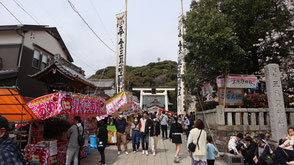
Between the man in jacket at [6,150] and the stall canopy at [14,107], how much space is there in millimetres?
3081

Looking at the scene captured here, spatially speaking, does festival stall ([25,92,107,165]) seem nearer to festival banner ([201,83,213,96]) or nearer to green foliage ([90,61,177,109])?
festival banner ([201,83,213,96])

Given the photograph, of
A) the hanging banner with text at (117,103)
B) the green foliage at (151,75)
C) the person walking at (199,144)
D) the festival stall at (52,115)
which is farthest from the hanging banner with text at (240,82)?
the green foliage at (151,75)

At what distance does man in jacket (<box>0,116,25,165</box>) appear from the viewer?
92.4 inches

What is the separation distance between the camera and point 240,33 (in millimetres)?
11141

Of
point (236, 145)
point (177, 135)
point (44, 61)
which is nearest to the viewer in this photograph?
point (236, 145)

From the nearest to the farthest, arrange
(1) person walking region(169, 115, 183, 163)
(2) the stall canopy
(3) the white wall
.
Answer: (2) the stall canopy < (1) person walking region(169, 115, 183, 163) < (3) the white wall

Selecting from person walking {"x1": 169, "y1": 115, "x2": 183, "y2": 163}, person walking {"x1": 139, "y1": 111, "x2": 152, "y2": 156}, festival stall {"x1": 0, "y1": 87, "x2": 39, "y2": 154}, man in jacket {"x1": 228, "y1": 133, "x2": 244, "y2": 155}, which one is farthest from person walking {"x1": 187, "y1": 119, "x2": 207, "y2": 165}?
festival stall {"x1": 0, "y1": 87, "x2": 39, "y2": 154}

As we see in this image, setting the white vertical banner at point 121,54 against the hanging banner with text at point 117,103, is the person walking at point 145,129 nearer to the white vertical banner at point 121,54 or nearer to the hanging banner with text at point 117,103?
the hanging banner with text at point 117,103

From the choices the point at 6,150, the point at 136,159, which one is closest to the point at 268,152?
the point at 136,159

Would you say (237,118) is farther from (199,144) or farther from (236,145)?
(199,144)

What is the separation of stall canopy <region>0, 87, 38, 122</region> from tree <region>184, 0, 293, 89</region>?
8516mm

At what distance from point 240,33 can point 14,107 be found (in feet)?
40.0

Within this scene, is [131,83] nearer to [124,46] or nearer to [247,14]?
[124,46]

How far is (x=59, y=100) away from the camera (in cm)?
573
